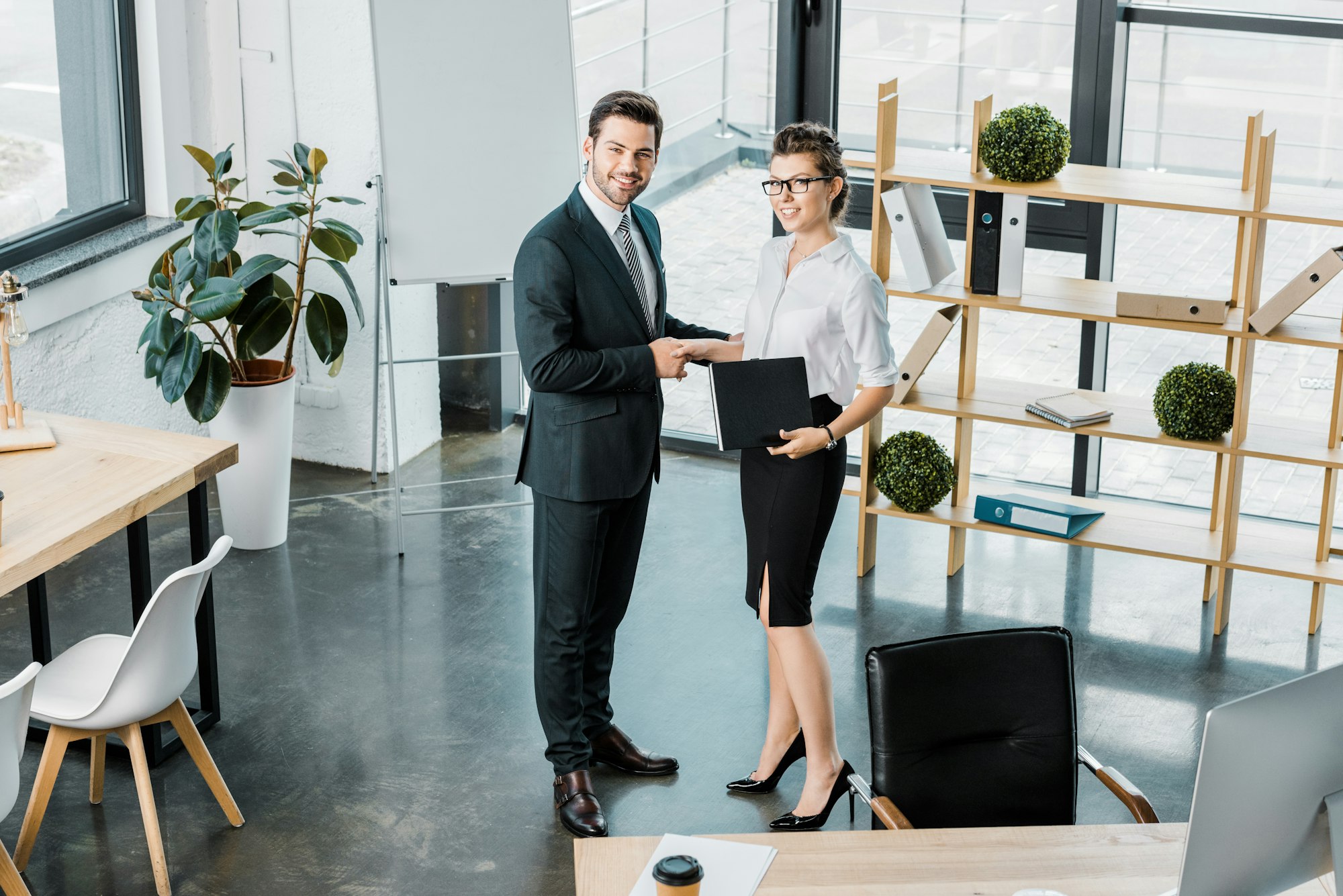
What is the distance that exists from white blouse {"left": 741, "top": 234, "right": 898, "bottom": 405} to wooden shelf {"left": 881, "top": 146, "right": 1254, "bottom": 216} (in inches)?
55.1

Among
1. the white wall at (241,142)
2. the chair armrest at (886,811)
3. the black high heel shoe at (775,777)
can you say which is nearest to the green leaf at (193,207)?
the white wall at (241,142)

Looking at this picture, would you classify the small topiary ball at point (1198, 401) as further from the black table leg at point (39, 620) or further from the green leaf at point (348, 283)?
the black table leg at point (39, 620)

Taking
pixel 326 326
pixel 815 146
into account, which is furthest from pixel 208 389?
pixel 815 146

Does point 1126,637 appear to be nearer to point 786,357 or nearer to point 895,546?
point 895,546

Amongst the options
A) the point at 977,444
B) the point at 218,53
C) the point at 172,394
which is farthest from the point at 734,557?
the point at 218,53

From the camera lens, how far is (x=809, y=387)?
3.50 m

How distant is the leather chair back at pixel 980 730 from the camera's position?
279 cm

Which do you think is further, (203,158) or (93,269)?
(93,269)

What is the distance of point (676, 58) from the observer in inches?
236

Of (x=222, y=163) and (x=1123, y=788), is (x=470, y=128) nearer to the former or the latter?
(x=222, y=163)

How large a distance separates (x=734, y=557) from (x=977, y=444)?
1.25m

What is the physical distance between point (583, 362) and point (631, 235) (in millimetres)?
379

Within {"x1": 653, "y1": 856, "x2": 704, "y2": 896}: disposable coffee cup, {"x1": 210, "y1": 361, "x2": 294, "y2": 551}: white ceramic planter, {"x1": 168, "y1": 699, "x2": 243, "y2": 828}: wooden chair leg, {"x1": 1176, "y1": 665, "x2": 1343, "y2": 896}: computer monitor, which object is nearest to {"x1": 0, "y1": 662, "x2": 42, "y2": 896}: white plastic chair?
{"x1": 168, "y1": 699, "x2": 243, "y2": 828}: wooden chair leg

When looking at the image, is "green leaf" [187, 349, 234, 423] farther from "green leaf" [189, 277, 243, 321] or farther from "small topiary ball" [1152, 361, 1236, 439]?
"small topiary ball" [1152, 361, 1236, 439]
